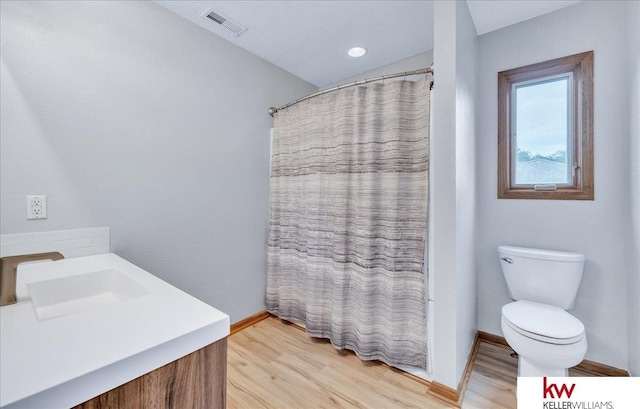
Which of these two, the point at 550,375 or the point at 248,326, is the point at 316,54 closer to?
the point at 248,326

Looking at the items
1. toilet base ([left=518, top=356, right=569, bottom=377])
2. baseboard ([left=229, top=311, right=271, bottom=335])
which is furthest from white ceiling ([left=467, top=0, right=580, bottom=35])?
baseboard ([left=229, top=311, right=271, bottom=335])

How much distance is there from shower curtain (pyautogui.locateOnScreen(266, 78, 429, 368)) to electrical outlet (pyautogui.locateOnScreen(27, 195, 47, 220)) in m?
1.41

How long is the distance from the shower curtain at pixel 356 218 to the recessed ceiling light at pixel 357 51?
0.56m

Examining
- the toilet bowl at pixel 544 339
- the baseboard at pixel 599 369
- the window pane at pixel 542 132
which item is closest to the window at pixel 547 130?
the window pane at pixel 542 132

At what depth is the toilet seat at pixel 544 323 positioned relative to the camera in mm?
1317

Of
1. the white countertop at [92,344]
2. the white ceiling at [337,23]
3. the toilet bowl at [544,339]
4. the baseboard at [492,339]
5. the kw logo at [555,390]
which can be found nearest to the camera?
the white countertop at [92,344]

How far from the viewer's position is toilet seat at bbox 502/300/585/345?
132 centimetres

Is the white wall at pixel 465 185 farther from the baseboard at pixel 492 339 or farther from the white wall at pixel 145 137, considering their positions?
the white wall at pixel 145 137

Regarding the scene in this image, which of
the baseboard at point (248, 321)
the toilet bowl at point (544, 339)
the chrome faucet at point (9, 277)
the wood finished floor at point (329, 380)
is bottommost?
the wood finished floor at point (329, 380)

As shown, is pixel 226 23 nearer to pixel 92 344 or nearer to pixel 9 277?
pixel 9 277

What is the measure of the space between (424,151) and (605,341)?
1668mm

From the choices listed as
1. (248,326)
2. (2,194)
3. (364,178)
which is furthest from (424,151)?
(2,194)

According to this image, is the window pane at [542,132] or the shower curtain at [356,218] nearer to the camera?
the shower curtain at [356,218]

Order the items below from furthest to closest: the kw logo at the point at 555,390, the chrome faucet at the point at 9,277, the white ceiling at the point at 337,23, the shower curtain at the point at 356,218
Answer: the white ceiling at the point at 337,23 < the shower curtain at the point at 356,218 < the kw logo at the point at 555,390 < the chrome faucet at the point at 9,277
